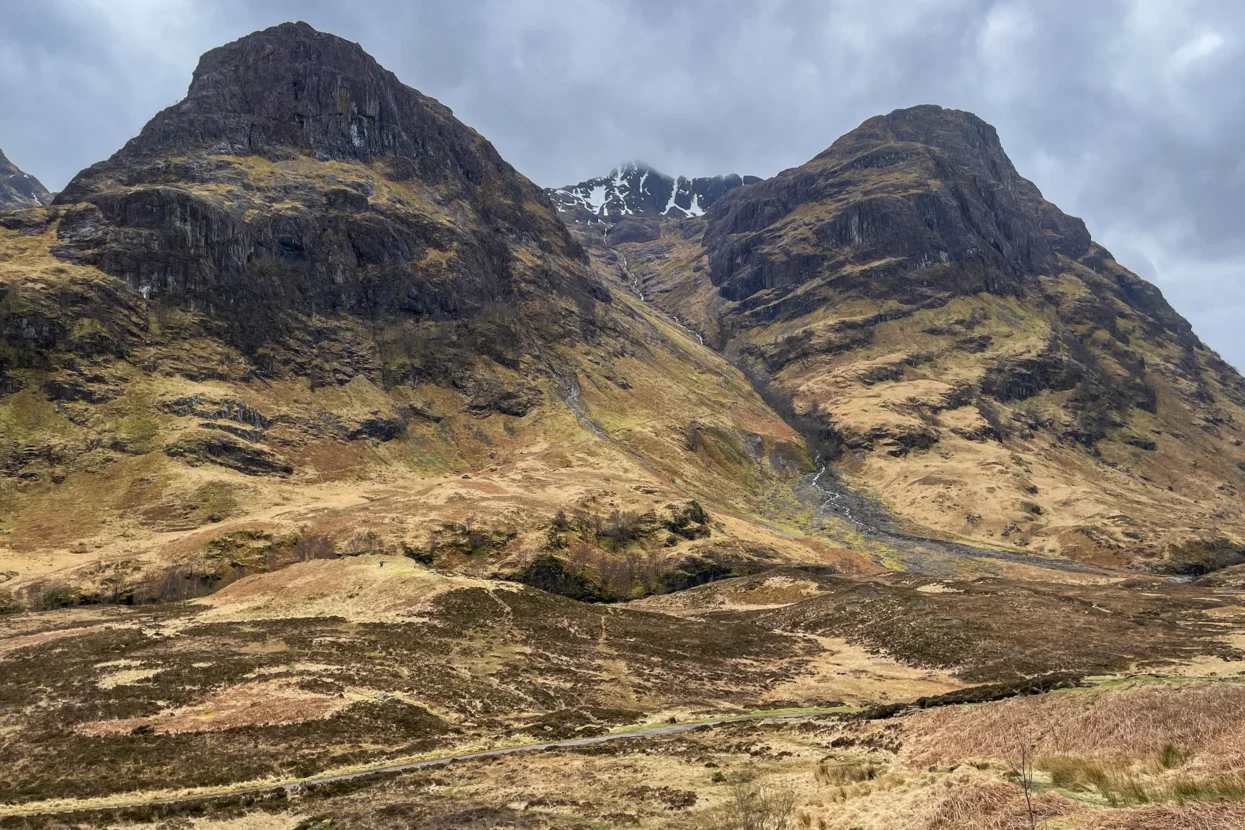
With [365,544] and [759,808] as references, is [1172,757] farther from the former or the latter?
[365,544]

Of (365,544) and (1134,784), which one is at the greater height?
(1134,784)

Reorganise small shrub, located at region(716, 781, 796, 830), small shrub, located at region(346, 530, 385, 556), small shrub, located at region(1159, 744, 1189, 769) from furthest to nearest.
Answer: small shrub, located at region(346, 530, 385, 556) < small shrub, located at region(716, 781, 796, 830) < small shrub, located at region(1159, 744, 1189, 769)

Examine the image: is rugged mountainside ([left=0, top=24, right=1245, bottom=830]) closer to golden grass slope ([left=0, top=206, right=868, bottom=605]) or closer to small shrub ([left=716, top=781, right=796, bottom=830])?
small shrub ([left=716, top=781, right=796, bottom=830])

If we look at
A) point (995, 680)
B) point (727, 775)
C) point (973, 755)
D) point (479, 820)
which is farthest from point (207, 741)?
point (995, 680)

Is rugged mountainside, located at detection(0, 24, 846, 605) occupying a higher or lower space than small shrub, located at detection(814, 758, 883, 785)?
higher

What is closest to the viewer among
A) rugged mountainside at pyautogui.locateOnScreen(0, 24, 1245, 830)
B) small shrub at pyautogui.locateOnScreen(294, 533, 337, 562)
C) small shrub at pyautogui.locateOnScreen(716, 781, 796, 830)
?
small shrub at pyautogui.locateOnScreen(716, 781, 796, 830)

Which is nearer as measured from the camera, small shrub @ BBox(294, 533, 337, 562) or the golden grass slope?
small shrub @ BBox(294, 533, 337, 562)

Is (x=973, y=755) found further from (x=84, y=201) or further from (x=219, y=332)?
(x=84, y=201)

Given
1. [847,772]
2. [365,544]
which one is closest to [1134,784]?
[847,772]

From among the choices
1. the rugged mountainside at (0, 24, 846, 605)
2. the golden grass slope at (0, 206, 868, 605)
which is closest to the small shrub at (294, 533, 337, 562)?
the rugged mountainside at (0, 24, 846, 605)

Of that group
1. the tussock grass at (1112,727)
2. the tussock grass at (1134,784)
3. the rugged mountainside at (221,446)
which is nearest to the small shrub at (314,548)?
the rugged mountainside at (221,446)

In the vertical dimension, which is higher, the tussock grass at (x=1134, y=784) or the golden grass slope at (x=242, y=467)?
the golden grass slope at (x=242, y=467)

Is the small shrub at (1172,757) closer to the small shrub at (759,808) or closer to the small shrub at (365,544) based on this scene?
the small shrub at (759,808)

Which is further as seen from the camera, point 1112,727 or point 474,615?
point 474,615
